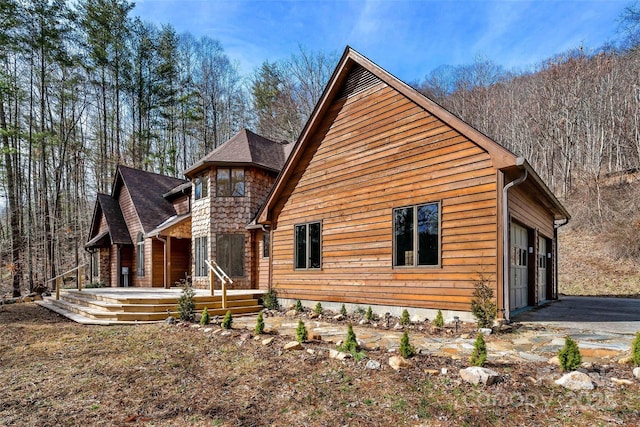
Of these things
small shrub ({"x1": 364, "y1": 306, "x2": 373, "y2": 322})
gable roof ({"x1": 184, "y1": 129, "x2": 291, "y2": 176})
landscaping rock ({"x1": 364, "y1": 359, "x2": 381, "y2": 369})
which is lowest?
small shrub ({"x1": 364, "y1": 306, "x2": 373, "y2": 322})

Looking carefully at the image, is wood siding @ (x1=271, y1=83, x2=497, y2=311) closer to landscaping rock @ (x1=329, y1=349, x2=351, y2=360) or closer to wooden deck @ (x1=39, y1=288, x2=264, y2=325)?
wooden deck @ (x1=39, y1=288, x2=264, y2=325)

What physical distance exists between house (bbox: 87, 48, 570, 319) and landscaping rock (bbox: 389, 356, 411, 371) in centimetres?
317

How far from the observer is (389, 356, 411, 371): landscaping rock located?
449cm

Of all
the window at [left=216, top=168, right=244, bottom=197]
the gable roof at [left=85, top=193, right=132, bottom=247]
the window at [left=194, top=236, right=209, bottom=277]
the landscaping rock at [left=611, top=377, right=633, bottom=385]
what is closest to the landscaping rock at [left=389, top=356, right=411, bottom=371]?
the landscaping rock at [left=611, top=377, right=633, bottom=385]

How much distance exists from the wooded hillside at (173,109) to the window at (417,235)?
14.8 metres

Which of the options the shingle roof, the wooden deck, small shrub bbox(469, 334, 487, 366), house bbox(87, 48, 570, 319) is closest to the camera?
small shrub bbox(469, 334, 487, 366)

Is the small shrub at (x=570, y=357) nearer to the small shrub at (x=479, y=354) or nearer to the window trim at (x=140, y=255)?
the small shrub at (x=479, y=354)

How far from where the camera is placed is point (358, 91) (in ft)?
32.4

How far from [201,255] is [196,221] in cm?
145

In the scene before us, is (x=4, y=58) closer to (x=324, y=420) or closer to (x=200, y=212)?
(x=200, y=212)

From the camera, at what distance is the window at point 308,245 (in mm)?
10586

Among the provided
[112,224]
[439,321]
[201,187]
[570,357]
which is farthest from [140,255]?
[570,357]

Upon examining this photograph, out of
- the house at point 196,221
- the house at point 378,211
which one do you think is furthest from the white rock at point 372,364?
the house at point 196,221

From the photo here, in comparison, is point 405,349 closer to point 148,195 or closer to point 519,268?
point 519,268
